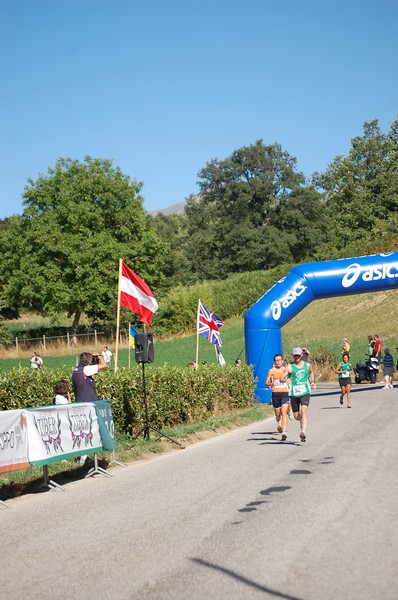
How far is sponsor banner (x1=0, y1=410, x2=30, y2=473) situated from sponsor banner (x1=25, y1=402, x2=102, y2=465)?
0.10m

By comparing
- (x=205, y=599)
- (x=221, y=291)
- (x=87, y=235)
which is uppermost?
(x=87, y=235)

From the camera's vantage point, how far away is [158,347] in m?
62.0

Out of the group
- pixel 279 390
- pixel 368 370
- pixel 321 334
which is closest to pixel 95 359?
pixel 279 390

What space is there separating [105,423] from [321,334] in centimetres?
3972

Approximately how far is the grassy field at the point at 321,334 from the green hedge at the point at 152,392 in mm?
19593

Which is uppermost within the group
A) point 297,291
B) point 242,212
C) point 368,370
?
point 242,212

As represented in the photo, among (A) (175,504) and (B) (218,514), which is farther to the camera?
(A) (175,504)

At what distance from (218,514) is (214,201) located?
9360cm

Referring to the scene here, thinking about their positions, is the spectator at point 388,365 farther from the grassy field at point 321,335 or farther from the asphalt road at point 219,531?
the asphalt road at point 219,531

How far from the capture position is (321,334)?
52.9 m

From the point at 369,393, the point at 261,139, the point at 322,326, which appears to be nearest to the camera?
the point at 369,393

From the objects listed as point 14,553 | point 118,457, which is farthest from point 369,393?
point 14,553

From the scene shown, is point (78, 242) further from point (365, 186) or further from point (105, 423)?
point (105, 423)

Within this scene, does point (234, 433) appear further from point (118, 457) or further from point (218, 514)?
point (218, 514)
